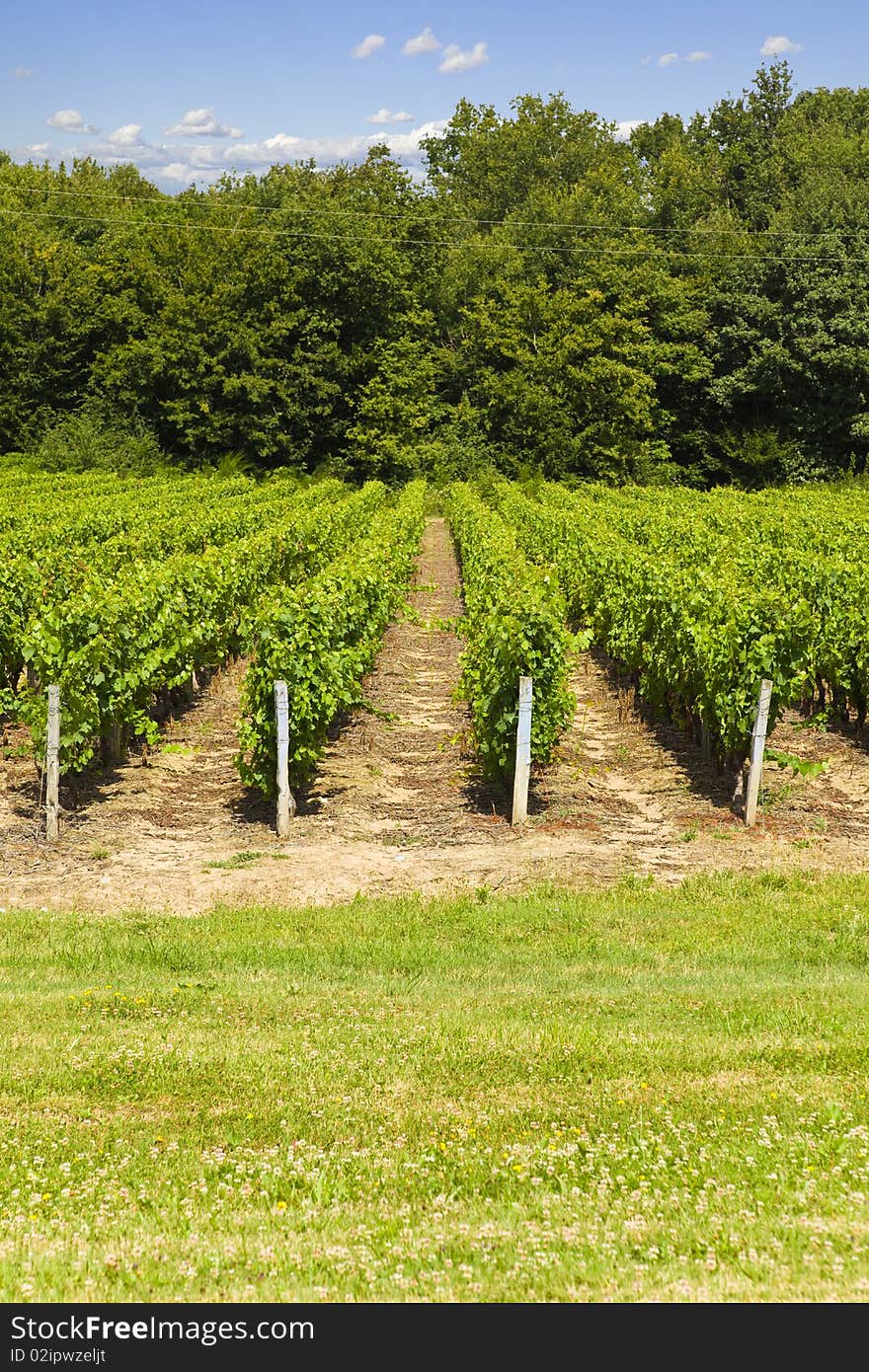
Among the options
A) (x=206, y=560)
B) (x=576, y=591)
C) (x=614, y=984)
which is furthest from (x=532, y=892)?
(x=576, y=591)

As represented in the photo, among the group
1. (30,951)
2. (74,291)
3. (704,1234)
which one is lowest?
(30,951)

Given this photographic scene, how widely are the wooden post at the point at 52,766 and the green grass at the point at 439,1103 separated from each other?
6.67 feet

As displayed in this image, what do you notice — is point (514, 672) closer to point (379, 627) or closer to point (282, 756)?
point (282, 756)

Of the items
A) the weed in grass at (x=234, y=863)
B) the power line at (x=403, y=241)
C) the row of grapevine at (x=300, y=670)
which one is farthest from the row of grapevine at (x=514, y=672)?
the power line at (x=403, y=241)

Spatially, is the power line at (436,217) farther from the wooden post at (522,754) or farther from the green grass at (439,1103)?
the green grass at (439,1103)

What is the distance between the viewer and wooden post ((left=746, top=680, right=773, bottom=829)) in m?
11.7

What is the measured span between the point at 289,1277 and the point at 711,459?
53411 mm

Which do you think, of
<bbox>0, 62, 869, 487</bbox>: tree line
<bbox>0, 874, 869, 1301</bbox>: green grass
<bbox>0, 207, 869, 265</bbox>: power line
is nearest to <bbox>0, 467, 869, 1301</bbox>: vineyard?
<bbox>0, 874, 869, 1301</bbox>: green grass

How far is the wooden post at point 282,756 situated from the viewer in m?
11.4

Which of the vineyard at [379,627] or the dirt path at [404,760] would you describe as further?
the vineyard at [379,627]

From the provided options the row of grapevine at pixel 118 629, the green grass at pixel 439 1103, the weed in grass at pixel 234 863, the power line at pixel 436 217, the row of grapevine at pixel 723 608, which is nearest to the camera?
the green grass at pixel 439 1103

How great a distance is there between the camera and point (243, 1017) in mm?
7258

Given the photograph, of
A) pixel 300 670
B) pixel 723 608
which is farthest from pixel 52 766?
pixel 723 608

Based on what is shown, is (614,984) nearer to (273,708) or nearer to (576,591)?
(273,708)
